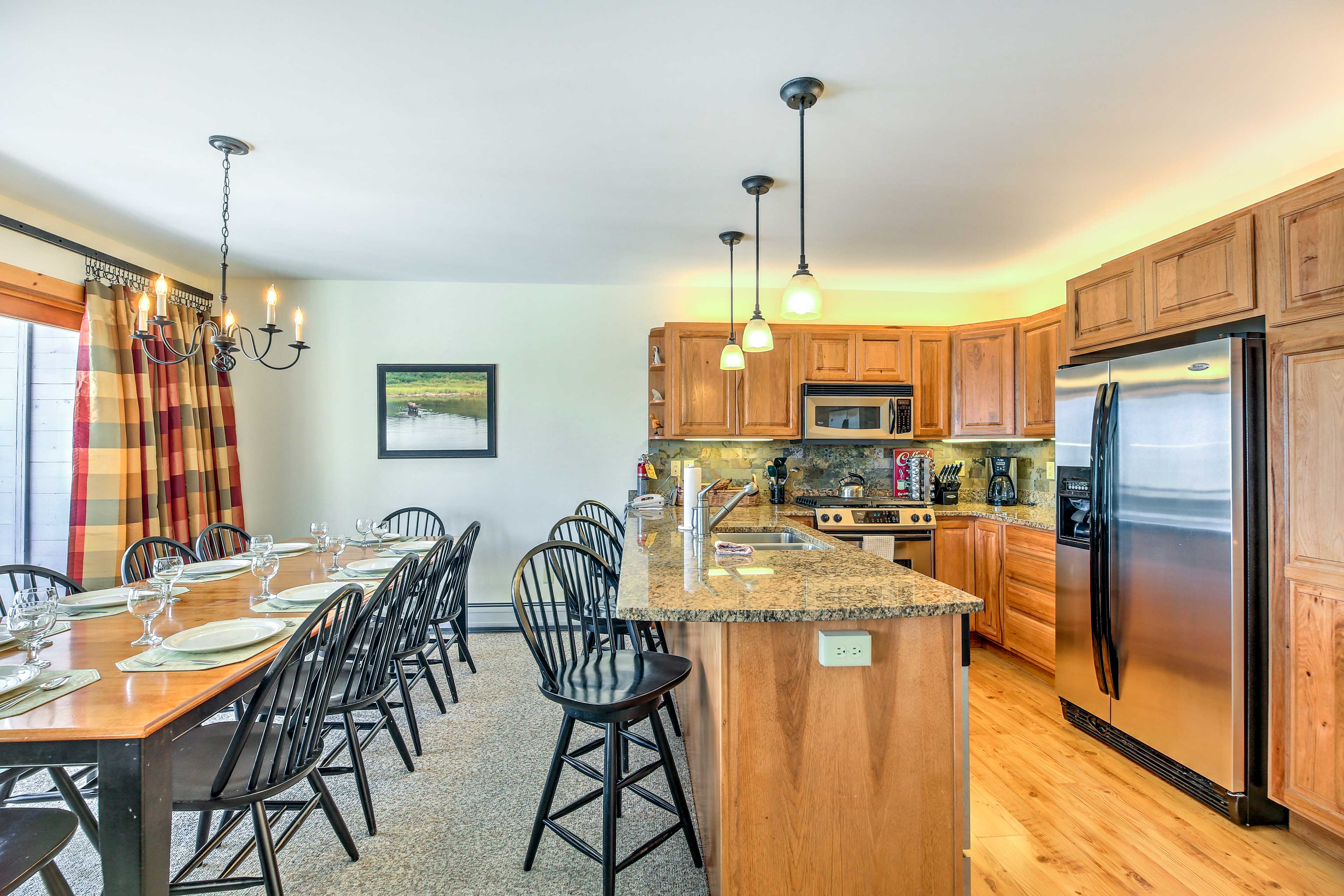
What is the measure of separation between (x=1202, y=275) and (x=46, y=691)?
3.72 meters

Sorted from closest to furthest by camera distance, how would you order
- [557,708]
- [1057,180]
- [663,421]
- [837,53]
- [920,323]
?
[837,53] → [1057,180] → [557,708] → [663,421] → [920,323]

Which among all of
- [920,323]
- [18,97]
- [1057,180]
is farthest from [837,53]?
[920,323]

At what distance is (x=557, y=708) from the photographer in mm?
3086

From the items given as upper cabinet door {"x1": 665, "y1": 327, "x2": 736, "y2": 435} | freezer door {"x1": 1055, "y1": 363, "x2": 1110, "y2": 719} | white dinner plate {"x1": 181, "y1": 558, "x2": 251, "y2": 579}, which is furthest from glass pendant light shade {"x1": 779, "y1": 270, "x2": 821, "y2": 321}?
white dinner plate {"x1": 181, "y1": 558, "x2": 251, "y2": 579}

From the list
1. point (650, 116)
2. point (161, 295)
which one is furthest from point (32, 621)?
point (650, 116)

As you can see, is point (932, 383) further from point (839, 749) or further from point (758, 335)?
point (839, 749)

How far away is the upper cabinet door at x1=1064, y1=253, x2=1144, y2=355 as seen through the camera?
8.63 ft

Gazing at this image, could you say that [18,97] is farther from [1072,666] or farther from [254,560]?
[1072,666]

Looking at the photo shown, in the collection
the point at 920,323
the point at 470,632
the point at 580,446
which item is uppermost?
the point at 920,323

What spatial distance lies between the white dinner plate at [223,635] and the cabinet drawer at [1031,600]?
3.49 m

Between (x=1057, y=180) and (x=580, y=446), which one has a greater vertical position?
(x=1057, y=180)

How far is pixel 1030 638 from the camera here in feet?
11.6

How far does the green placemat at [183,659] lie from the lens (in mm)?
1561

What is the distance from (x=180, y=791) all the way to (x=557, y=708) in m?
1.75
